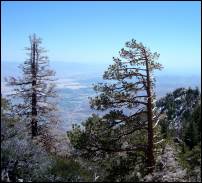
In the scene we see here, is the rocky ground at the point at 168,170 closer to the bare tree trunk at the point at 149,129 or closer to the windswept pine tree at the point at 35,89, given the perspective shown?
the bare tree trunk at the point at 149,129

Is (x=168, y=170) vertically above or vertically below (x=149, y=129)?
below

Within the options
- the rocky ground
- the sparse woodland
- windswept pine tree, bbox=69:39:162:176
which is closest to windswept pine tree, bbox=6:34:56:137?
the sparse woodland

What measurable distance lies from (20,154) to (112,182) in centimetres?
359

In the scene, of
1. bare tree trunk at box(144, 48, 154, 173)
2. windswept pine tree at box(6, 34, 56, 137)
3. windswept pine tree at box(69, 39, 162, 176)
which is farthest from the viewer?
windswept pine tree at box(6, 34, 56, 137)

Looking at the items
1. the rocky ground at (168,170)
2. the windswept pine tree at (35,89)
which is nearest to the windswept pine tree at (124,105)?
the rocky ground at (168,170)

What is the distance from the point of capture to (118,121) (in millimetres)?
21469

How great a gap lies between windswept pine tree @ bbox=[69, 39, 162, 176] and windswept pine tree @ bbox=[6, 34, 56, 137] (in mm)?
8759

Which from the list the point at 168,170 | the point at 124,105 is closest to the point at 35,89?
the point at 124,105

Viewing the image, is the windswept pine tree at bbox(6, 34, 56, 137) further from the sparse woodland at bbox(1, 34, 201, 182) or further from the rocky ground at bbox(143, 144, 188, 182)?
the rocky ground at bbox(143, 144, 188, 182)

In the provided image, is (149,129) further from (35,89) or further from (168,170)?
(35,89)

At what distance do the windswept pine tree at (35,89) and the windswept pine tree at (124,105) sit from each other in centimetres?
876

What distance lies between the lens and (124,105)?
21500mm

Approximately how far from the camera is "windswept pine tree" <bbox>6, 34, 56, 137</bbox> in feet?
97.5

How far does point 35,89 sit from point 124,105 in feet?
32.7
